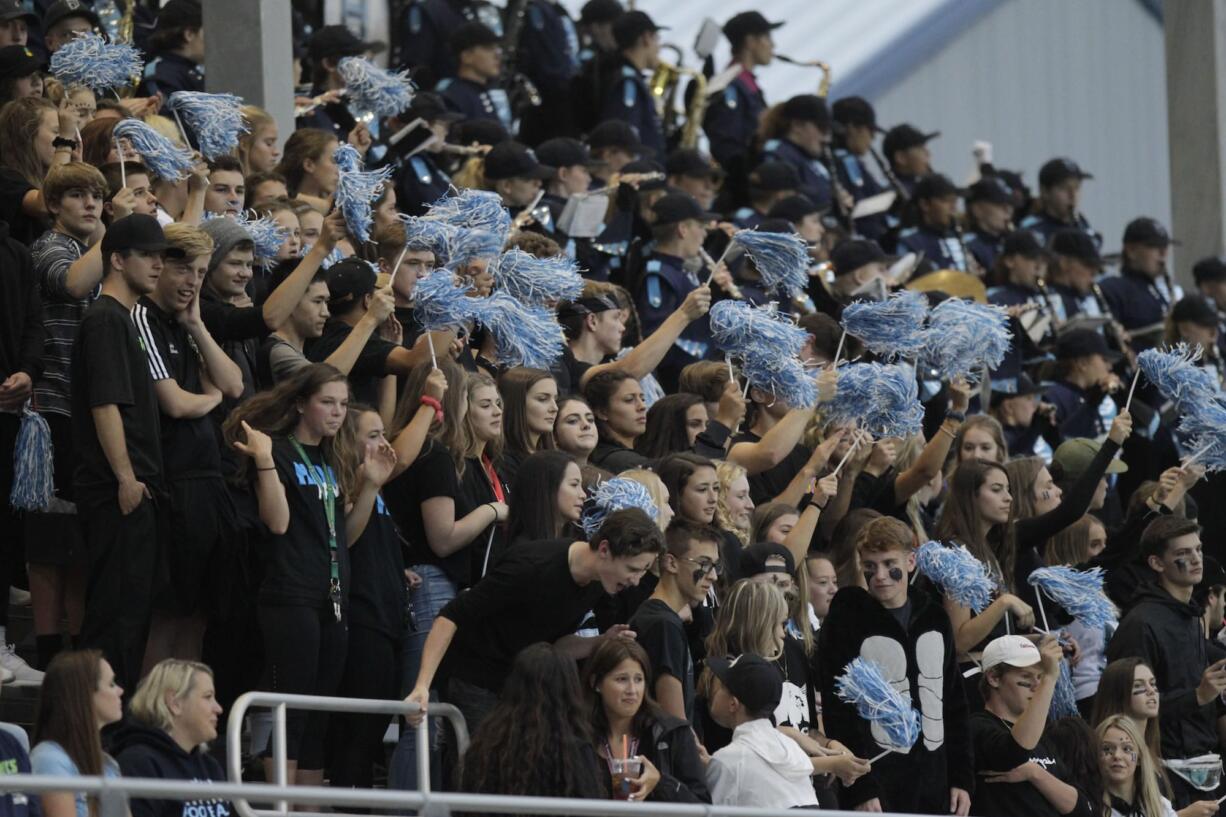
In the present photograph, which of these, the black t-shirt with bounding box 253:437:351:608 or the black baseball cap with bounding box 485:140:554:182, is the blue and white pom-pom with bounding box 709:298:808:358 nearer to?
the black t-shirt with bounding box 253:437:351:608

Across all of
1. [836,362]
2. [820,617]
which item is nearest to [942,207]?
[836,362]

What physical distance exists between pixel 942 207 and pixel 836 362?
5.68 meters

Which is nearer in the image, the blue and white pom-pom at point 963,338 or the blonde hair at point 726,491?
the blonde hair at point 726,491

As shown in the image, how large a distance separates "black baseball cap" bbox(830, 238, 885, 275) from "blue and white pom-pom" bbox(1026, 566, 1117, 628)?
3409 millimetres

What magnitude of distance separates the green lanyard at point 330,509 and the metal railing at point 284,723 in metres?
0.34

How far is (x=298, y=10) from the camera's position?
1557 centimetres

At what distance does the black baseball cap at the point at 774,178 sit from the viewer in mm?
13914

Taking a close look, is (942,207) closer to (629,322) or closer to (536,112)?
(536,112)

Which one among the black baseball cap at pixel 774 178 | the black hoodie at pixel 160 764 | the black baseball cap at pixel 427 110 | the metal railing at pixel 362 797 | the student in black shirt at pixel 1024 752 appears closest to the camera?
the metal railing at pixel 362 797

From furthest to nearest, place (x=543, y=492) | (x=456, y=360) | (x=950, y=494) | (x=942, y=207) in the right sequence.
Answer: (x=942, y=207)
(x=950, y=494)
(x=456, y=360)
(x=543, y=492)

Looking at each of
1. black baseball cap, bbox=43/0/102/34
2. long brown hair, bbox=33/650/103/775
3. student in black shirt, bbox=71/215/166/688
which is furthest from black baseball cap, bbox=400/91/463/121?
long brown hair, bbox=33/650/103/775

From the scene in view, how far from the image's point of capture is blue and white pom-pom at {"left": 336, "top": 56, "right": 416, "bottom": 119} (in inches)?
429

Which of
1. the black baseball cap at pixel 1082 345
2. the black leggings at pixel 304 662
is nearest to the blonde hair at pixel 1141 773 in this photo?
the black leggings at pixel 304 662

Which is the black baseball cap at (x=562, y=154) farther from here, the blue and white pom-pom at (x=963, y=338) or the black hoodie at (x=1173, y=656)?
the black hoodie at (x=1173, y=656)
